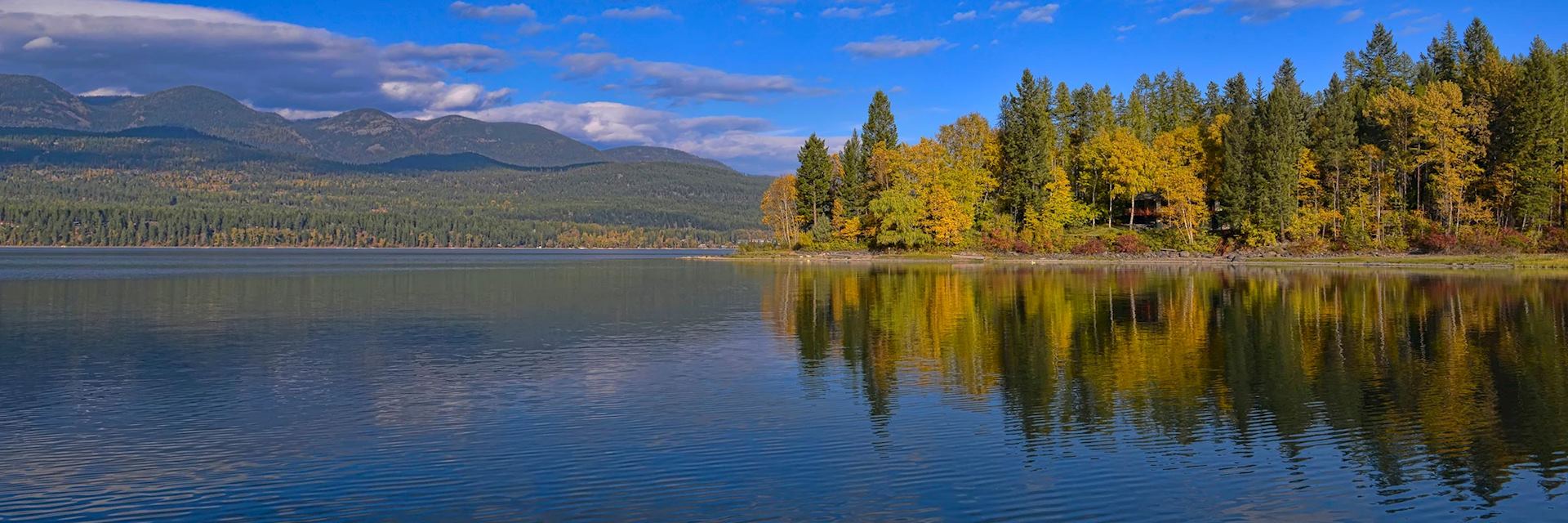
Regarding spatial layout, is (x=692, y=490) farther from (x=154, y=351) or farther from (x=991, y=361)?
(x=154, y=351)

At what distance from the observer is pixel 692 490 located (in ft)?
43.6

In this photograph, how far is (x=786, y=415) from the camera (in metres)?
18.6

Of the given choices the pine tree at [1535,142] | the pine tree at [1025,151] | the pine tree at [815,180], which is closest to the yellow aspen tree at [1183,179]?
the pine tree at [1025,151]

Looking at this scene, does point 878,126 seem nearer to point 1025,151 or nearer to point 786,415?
point 1025,151

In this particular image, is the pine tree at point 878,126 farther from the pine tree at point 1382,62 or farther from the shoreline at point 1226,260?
the pine tree at point 1382,62

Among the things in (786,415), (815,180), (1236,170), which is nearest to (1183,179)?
(1236,170)

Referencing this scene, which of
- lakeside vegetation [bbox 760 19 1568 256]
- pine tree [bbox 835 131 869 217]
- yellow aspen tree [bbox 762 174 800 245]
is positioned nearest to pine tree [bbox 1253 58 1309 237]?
lakeside vegetation [bbox 760 19 1568 256]

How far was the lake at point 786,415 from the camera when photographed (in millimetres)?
12867

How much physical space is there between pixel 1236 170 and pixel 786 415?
88.2 meters

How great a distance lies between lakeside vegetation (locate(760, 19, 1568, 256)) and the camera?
3369 inches

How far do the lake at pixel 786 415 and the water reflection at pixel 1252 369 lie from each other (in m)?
0.12

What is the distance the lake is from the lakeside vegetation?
5488 centimetres

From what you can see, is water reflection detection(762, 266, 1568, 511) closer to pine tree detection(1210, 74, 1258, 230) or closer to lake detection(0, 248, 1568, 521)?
lake detection(0, 248, 1568, 521)

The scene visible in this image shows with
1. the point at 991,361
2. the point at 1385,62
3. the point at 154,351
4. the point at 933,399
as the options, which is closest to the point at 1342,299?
the point at 991,361
